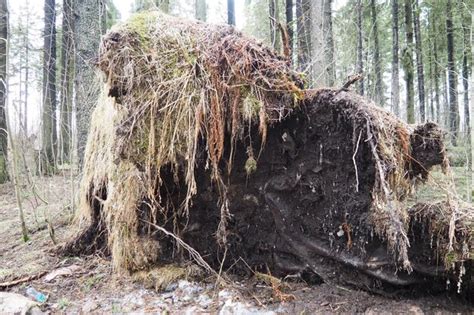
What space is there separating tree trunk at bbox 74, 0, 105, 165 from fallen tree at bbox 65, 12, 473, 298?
1834 mm

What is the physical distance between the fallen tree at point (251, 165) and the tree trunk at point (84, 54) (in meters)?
1.83

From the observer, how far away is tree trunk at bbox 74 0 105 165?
17.7 feet

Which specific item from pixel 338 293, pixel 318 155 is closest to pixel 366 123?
pixel 318 155

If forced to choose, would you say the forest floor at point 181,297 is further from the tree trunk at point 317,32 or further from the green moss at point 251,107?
the tree trunk at point 317,32

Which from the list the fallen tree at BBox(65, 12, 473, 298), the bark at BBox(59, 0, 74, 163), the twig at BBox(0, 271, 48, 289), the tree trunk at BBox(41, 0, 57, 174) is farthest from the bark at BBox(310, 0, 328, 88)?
the tree trunk at BBox(41, 0, 57, 174)

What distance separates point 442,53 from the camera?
18.0 metres

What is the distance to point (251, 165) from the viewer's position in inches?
137

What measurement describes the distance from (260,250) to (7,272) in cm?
280

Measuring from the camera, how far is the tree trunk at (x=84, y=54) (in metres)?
5.41

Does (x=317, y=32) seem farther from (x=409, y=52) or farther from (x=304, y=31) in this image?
(x=409, y=52)

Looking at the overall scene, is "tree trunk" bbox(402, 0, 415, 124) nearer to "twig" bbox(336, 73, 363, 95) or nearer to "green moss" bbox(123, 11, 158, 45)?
"twig" bbox(336, 73, 363, 95)

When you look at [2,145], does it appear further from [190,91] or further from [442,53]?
[442,53]

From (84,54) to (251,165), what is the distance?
12.2ft

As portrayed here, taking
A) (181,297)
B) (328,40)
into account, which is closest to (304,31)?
(328,40)
